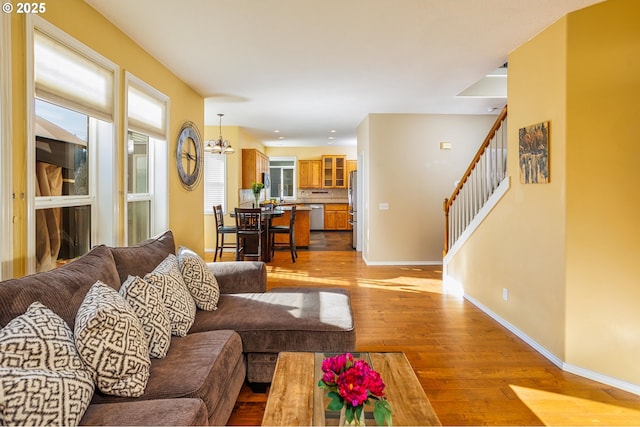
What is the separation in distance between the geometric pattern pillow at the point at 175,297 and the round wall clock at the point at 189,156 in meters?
2.14

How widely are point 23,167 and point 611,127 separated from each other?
379cm

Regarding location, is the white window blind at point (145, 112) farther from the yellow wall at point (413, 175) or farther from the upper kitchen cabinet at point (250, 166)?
the upper kitchen cabinet at point (250, 166)

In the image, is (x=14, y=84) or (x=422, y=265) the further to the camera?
(x=422, y=265)

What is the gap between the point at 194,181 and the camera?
505 cm

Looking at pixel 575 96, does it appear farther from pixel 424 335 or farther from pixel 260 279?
pixel 260 279

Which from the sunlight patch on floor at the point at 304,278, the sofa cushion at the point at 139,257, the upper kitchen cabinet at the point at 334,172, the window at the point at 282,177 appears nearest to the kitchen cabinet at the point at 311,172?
the upper kitchen cabinet at the point at 334,172

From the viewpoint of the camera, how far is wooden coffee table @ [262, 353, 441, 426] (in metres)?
1.51

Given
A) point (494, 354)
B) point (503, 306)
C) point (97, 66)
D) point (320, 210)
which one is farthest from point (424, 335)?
point (320, 210)

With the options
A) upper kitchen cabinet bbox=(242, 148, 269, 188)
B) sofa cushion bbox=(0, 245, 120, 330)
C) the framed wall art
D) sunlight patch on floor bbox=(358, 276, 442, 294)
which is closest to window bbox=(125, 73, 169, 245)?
sofa cushion bbox=(0, 245, 120, 330)

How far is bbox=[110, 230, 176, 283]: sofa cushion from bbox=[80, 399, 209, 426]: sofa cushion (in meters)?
1.07

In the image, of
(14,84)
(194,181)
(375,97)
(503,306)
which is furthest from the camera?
(375,97)

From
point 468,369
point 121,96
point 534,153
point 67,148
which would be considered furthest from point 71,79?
point 534,153

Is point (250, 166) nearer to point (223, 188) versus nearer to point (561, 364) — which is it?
point (223, 188)

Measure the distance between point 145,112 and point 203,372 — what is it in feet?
8.95
